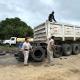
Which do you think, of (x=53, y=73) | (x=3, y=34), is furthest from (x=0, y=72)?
(x=3, y=34)

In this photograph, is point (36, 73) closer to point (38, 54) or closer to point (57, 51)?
point (38, 54)

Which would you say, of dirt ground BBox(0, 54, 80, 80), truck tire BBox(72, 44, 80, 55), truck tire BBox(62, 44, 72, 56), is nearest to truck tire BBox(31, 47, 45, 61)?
dirt ground BBox(0, 54, 80, 80)

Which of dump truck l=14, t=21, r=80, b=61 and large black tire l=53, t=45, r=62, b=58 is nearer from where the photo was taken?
dump truck l=14, t=21, r=80, b=61

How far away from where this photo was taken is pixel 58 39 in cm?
1770

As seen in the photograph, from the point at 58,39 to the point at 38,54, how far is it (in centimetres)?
251

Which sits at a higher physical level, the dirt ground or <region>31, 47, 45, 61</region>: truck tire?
<region>31, 47, 45, 61</region>: truck tire

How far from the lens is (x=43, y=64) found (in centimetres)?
1452

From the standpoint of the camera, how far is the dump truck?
51.8 feet

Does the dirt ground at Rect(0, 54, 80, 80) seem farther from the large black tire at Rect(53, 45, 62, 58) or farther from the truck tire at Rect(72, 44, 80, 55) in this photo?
the truck tire at Rect(72, 44, 80, 55)

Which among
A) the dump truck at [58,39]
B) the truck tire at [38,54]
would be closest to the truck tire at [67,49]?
the dump truck at [58,39]

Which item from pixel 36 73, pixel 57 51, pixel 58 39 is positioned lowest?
pixel 36 73

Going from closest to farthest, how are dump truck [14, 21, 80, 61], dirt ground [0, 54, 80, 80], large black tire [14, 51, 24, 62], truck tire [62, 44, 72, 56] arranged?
dirt ground [0, 54, 80, 80], large black tire [14, 51, 24, 62], dump truck [14, 21, 80, 61], truck tire [62, 44, 72, 56]

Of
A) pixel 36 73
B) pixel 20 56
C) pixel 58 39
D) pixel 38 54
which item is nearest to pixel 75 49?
pixel 58 39

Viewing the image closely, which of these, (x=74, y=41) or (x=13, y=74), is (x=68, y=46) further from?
(x=13, y=74)
